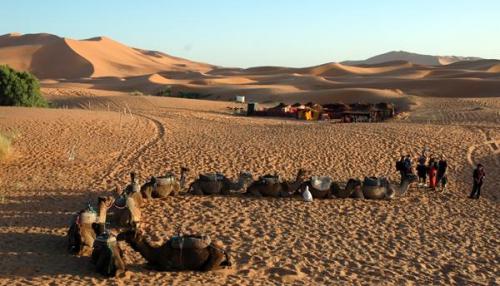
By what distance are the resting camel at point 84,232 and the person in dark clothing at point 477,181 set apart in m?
9.21

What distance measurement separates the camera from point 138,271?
8.79 m

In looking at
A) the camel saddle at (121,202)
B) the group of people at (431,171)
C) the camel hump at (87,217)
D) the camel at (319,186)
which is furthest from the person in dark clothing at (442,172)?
the camel hump at (87,217)

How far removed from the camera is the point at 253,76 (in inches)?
3533

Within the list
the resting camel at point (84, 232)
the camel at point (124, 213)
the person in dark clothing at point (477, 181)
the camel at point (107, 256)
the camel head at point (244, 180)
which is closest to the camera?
the camel at point (107, 256)

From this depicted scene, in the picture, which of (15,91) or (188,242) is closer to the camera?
(188,242)

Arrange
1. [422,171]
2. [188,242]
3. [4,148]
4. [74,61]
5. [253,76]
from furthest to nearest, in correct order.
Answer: [74,61] < [253,76] < [4,148] < [422,171] < [188,242]

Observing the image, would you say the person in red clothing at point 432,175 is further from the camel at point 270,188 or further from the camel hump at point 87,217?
the camel hump at point 87,217

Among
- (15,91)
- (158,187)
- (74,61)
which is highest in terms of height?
(74,61)

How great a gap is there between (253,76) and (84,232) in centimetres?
8125

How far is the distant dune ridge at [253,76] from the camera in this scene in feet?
164

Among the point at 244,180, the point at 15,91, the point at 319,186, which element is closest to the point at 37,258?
the point at 244,180

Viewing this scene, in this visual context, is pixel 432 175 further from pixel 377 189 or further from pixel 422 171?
pixel 377 189

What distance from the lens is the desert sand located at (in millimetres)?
9148

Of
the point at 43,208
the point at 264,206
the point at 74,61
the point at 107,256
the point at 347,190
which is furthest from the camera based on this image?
the point at 74,61
